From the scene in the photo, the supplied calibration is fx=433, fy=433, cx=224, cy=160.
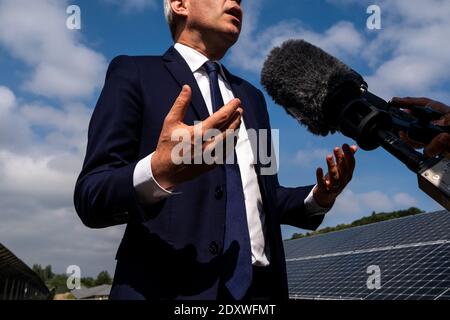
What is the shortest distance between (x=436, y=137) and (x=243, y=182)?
0.92 metres

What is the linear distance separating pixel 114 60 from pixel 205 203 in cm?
95

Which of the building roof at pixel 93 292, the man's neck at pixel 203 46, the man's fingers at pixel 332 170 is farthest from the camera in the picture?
the building roof at pixel 93 292

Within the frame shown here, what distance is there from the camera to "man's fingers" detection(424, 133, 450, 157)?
1597 millimetres

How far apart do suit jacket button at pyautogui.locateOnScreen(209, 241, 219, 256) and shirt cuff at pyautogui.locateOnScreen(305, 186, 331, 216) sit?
0.83 m

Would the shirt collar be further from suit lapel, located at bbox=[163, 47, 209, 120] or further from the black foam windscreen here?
the black foam windscreen

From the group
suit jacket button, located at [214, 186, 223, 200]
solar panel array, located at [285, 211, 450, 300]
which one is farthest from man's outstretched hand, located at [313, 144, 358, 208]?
solar panel array, located at [285, 211, 450, 300]

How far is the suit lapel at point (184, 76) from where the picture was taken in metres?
2.11

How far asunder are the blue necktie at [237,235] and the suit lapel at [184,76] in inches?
11.8

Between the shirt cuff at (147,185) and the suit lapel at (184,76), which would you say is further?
the suit lapel at (184,76)

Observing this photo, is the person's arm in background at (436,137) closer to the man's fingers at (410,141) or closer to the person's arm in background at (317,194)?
the man's fingers at (410,141)

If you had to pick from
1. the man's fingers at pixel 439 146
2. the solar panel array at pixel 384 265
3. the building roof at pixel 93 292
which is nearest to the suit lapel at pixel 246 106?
the man's fingers at pixel 439 146

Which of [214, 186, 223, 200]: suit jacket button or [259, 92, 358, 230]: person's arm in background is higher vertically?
[259, 92, 358, 230]: person's arm in background
